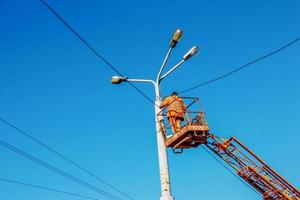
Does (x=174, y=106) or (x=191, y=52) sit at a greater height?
(x=174, y=106)

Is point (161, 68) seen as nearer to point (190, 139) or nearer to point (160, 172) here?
point (160, 172)

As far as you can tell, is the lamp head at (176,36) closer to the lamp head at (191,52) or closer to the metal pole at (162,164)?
the lamp head at (191,52)

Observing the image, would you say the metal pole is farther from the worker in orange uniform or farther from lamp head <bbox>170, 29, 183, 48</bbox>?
the worker in orange uniform

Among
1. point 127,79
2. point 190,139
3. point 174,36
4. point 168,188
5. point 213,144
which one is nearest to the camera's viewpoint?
point 168,188

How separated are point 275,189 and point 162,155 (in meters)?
11.8

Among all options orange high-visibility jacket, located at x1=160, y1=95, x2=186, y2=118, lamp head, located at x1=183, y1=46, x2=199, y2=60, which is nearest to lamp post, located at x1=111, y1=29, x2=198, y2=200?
lamp head, located at x1=183, y1=46, x2=199, y2=60

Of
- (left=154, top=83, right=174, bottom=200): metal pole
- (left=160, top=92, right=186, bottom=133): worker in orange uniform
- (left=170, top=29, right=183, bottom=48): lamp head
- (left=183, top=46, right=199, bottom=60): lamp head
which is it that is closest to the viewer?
(left=154, top=83, right=174, bottom=200): metal pole

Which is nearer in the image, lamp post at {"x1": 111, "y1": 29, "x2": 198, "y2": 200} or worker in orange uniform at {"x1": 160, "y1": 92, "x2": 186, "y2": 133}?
lamp post at {"x1": 111, "y1": 29, "x2": 198, "y2": 200}

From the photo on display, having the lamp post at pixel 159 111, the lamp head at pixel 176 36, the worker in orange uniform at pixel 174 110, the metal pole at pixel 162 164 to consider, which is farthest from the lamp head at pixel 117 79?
the worker in orange uniform at pixel 174 110

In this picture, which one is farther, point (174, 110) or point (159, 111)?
point (174, 110)

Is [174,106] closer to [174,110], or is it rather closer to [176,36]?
[174,110]

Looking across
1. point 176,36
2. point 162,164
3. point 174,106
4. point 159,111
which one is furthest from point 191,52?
point 174,106

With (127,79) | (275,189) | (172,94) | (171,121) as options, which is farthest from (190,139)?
(275,189)

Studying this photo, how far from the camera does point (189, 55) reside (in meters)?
11.3
